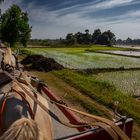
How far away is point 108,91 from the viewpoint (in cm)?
1245

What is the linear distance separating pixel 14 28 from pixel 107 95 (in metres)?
35.0

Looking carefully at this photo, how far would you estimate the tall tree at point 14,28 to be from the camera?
4441cm

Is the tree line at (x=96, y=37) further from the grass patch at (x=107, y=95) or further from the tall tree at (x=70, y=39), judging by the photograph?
the grass patch at (x=107, y=95)

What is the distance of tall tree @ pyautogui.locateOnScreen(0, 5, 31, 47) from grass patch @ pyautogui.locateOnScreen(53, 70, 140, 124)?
29400 mm

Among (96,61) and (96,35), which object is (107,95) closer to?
(96,61)

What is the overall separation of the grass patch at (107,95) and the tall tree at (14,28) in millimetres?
29400

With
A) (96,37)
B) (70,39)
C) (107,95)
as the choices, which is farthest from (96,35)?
(107,95)

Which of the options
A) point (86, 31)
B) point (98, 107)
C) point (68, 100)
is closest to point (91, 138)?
point (98, 107)

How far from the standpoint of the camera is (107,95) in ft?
37.7

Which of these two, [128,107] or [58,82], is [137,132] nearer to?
[128,107]

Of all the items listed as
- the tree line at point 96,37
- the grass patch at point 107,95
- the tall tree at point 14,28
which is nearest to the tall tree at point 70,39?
the tree line at point 96,37

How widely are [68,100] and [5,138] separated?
8.47 metres

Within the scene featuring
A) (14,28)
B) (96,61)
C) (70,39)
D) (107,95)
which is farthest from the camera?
(70,39)

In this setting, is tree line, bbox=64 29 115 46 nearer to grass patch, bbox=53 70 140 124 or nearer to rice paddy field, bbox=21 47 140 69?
rice paddy field, bbox=21 47 140 69
